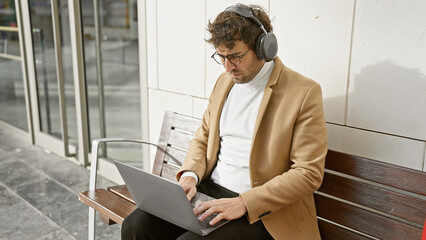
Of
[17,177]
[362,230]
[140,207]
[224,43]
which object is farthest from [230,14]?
[17,177]

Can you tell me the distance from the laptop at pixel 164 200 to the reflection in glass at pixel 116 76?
2.11 m

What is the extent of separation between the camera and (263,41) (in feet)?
5.85

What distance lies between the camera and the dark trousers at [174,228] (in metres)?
1.74

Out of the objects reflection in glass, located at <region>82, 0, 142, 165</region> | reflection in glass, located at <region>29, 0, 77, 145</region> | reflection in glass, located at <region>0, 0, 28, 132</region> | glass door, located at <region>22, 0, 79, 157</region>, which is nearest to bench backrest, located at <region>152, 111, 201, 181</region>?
reflection in glass, located at <region>82, 0, 142, 165</region>

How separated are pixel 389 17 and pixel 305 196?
92 cm

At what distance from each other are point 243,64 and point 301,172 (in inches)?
21.7

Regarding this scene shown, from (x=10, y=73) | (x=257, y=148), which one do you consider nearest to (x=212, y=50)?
(x=257, y=148)

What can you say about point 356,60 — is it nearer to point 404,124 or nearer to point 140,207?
point 404,124

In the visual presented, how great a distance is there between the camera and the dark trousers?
5.71 feet

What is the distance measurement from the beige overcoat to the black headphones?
0.45 feet

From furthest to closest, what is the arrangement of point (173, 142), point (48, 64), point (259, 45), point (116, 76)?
1. point (116, 76)
2. point (48, 64)
3. point (173, 142)
4. point (259, 45)

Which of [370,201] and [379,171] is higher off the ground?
[379,171]

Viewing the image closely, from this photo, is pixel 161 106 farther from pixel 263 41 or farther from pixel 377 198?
pixel 377 198

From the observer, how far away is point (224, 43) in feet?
5.98
